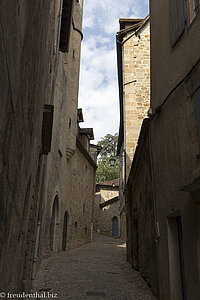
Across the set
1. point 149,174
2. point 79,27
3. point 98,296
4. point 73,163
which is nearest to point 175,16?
point 149,174

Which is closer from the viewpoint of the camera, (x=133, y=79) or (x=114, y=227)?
(x=133, y=79)

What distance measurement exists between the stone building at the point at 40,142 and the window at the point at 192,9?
2.18 m

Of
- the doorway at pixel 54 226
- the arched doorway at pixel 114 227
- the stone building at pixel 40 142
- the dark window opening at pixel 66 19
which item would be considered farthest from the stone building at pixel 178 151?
the arched doorway at pixel 114 227

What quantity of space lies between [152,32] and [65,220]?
10.3m

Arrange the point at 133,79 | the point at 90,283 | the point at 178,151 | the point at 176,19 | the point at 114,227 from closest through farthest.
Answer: the point at 178,151
the point at 176,19
the point at 90,283
the point at 133,79
the point at 114,227

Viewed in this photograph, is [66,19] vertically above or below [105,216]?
above

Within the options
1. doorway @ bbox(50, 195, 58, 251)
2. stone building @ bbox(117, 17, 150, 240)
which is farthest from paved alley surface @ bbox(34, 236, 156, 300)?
stone building @ bbox(117, 17, 150, 240)

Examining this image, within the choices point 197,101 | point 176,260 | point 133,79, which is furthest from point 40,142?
point 133,79

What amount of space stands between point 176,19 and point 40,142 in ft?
11.1

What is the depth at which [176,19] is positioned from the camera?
4.55 meters

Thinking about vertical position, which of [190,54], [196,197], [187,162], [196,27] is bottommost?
[196,197]

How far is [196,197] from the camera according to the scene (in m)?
3.36

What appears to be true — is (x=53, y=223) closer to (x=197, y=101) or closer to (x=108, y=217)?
(x=197, y=101)

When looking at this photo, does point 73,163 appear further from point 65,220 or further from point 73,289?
point 73,289
